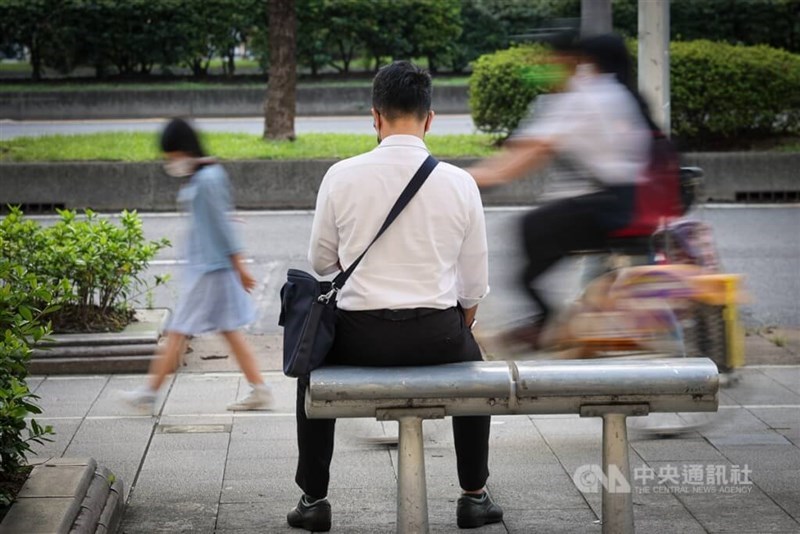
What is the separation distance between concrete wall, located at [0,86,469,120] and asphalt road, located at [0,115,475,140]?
1.25ft

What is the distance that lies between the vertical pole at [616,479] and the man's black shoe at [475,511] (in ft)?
2.06

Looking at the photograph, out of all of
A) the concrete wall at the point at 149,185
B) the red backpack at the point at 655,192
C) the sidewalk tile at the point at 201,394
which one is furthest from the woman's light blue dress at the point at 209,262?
the concrete wall at the point at 149,185

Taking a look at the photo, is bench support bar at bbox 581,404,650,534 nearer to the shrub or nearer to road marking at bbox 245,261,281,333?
the shrub

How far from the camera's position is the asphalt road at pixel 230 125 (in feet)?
77.0

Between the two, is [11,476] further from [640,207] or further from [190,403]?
[640,207]

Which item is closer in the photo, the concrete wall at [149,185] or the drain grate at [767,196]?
the concrete wall at [149,185]

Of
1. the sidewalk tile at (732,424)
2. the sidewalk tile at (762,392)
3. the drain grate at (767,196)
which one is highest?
the sidewalk tile at (732,424)

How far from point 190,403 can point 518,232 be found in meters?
2.35

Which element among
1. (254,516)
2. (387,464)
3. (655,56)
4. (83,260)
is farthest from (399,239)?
(655,56)

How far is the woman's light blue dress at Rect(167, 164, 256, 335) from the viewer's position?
677 cm

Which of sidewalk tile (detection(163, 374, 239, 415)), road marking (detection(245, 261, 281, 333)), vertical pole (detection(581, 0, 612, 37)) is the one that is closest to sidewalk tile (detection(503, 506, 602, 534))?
sidewalk tile (detection(163, 374, 239, 415))

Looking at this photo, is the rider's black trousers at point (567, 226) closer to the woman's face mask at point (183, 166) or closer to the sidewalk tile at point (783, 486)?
the sidewalk tile at point (783, 486)

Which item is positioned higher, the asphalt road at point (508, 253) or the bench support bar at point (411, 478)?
the bench support bar at point (411, 478)

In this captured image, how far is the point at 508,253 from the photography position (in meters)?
12.1
